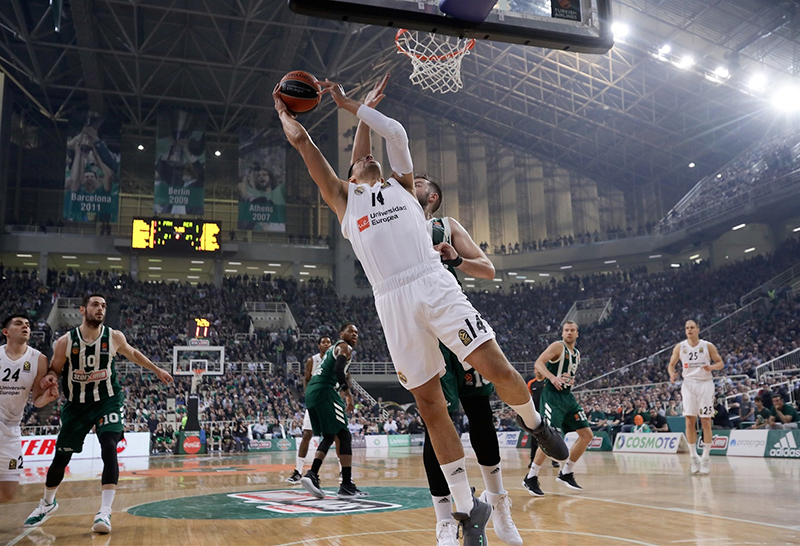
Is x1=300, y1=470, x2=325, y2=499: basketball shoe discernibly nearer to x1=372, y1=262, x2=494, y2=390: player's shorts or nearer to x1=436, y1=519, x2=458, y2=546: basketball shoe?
x1=436, y1=519, x2=458, y2=546: basketball shoe

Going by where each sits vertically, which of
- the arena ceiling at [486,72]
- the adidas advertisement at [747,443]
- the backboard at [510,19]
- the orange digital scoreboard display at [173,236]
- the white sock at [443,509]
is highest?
the arena ceiling at [486,72]

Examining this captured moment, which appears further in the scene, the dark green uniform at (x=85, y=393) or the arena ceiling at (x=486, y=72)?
the arena ceiling at (x=486, y=72)

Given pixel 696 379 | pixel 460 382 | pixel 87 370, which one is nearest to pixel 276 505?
pixel 87 370

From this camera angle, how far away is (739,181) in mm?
32094

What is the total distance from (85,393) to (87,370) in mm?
201

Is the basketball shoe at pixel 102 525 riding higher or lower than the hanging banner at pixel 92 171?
lower

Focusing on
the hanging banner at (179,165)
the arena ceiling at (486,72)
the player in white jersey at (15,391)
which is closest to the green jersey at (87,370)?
the player in white jersey at (15,391)

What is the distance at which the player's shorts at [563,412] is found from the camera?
7852mm

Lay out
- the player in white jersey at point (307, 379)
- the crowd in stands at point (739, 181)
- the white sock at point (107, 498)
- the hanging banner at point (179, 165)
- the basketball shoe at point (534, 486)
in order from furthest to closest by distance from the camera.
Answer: the hanging banner at point (179, 165), the crowd in stands at point (739, 181), the player in white jersey at point (307, 379), the basketball shoe at point (534, 486), the white sock at point (107, 498)

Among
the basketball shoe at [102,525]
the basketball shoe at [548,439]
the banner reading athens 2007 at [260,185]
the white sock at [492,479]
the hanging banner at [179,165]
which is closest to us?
the basketball shoe at [548,439]

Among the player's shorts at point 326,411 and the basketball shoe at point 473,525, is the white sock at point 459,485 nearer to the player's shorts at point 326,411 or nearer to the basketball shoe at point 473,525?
the basketball shoe at point 473,525

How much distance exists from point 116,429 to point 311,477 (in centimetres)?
233

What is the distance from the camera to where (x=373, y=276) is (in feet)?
12.6

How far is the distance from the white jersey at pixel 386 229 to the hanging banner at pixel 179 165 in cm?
3036
